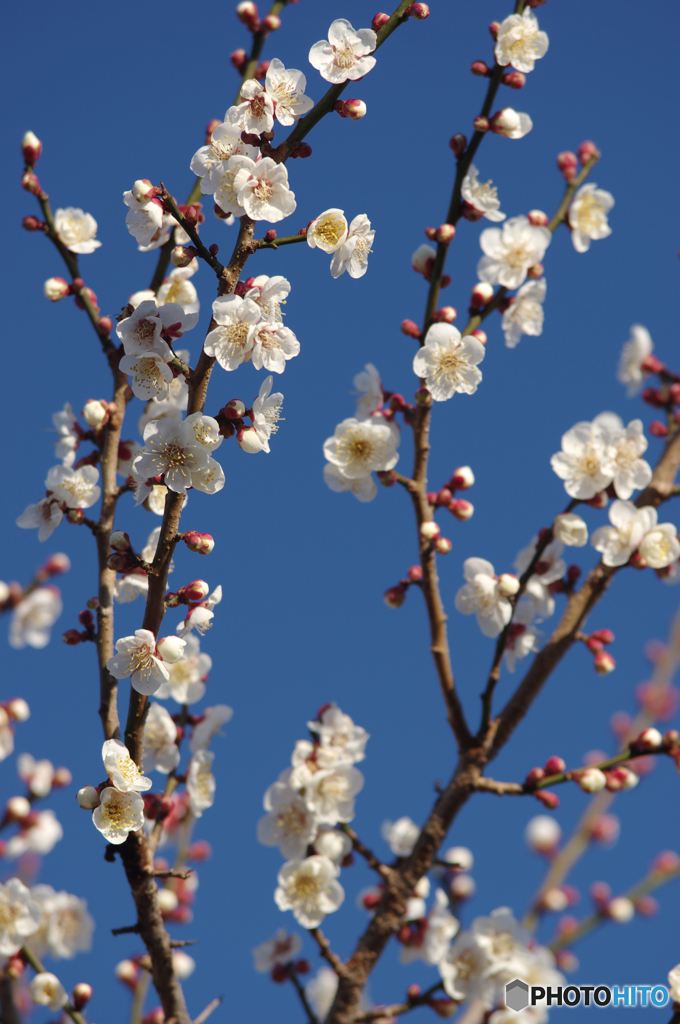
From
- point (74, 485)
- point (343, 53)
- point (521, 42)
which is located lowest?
point (74, 485)

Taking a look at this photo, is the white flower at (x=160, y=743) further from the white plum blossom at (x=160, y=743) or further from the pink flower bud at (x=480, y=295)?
the pink flower bud at (x=480, y=295)

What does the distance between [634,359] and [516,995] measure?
282 centimetres

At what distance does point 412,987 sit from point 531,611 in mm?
1478

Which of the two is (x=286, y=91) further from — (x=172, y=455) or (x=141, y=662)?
(x=141, y=662)

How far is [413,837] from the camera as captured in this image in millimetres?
3689

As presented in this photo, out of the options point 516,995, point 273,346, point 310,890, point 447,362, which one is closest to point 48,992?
point 310,890

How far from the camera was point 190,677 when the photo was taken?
10.2 feet

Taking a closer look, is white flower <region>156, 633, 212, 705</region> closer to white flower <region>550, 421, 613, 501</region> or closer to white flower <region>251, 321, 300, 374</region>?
white flower <region>251, 321, 300, 374</region>

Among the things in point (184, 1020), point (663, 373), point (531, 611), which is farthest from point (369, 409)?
point (184, 1020)

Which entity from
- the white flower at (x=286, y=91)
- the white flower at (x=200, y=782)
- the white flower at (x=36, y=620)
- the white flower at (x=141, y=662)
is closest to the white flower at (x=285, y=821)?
the white flower at (x=200, y=782)

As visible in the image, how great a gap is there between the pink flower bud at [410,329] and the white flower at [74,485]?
3.85 feet

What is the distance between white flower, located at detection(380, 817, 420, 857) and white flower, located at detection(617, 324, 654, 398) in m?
2.28

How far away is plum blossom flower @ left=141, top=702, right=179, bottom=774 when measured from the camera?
2.97 meters

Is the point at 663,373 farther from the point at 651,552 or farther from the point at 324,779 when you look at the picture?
the point at 324,779
